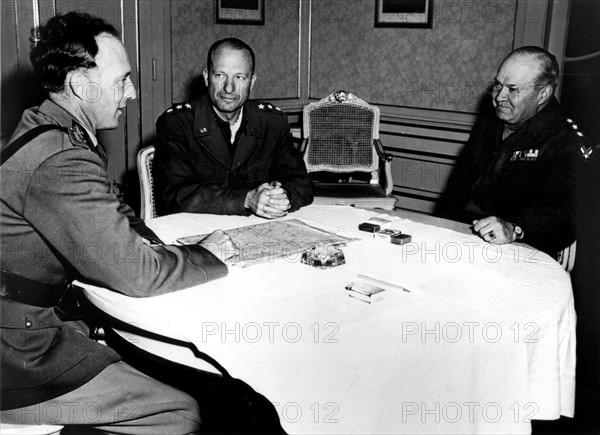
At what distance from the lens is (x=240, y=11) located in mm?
5461

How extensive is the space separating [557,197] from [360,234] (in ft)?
3.21

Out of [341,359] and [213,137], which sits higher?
[213,137]

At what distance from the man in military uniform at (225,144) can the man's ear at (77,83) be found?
1.04 metres

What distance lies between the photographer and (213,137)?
313 cm

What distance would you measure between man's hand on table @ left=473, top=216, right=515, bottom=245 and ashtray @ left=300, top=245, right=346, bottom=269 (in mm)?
621

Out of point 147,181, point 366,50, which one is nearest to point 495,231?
point 147,181

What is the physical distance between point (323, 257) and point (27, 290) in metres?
0.84

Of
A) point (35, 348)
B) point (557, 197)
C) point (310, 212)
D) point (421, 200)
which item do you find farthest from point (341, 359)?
point (421, 200)

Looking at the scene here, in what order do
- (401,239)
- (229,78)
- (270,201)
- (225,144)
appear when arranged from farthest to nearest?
(225,144) < (229,78) < (270,201) < (401,239)

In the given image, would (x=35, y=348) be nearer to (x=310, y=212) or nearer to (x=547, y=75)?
(x=310, y=212)

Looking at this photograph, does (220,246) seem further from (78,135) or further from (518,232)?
(518,232)

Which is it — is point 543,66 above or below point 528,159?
above

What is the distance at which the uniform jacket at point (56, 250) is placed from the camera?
1.56m

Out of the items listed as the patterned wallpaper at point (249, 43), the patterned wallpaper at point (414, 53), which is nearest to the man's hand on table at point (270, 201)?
the patterned wallpaper at point (249, 43)
